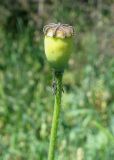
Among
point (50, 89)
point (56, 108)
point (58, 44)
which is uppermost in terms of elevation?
point (50, 89)

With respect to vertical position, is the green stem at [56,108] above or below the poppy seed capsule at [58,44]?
below

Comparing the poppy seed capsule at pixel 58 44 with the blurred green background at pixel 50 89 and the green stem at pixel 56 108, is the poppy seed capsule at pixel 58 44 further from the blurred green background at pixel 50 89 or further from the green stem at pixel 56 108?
the blurred green background at pixel 50 89

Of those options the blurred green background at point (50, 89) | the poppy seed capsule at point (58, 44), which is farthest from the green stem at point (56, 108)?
the blurred green background at point (50, 89)

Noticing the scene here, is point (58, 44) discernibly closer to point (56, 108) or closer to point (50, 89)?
point (56, 108)

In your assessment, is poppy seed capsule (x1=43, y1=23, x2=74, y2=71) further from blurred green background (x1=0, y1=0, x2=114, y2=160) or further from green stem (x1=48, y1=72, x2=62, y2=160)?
blurred green background (x1=0, y1=0, x2=114, y2=160)

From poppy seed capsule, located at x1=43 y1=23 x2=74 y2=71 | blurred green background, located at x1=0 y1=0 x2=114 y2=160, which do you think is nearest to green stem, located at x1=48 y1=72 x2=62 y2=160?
poppy seed capsule, located at x1=43 y1=23 x2=74 y2=71

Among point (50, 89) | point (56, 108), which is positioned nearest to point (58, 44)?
point (56, 108)

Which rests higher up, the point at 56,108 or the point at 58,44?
the point at 58,44
